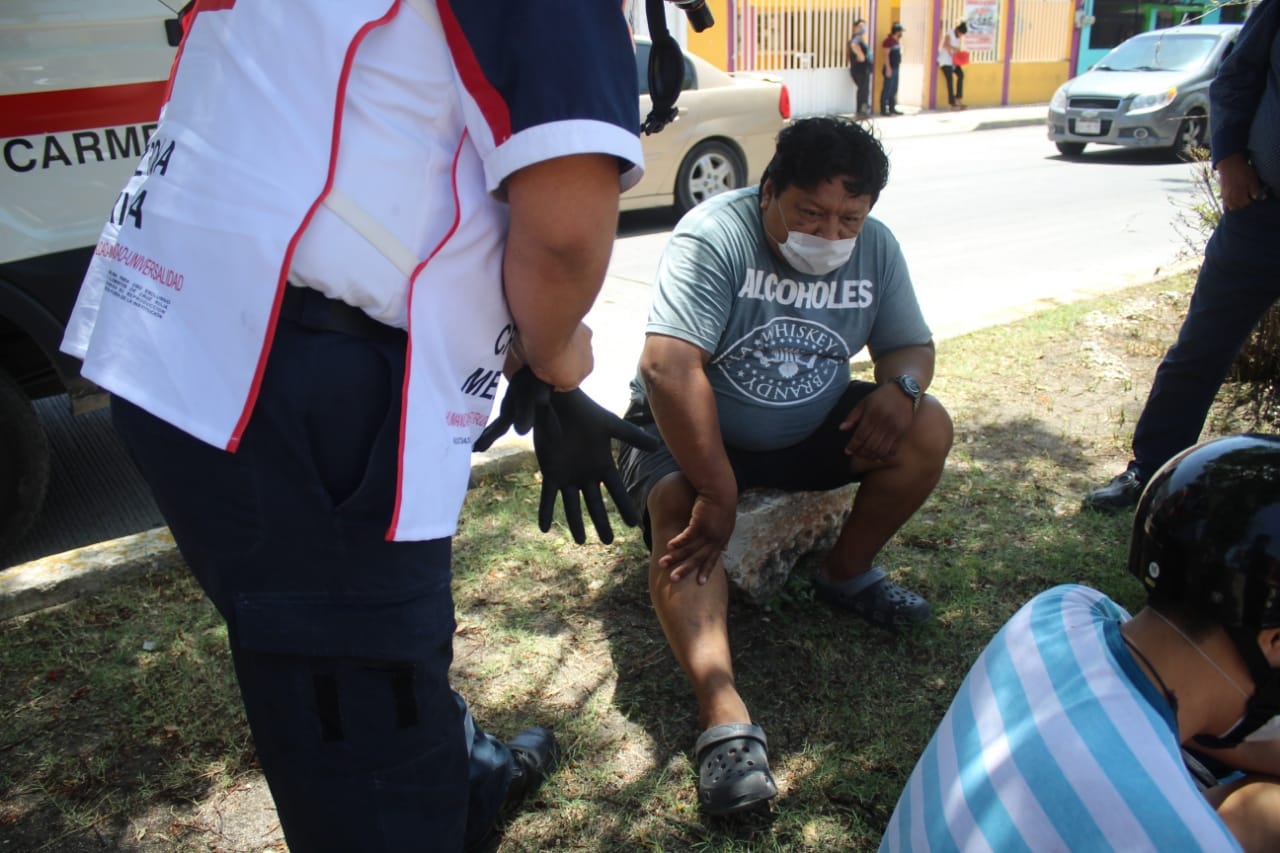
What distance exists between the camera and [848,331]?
8.66ft

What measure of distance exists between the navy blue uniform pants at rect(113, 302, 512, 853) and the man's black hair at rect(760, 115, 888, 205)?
1407 millimetres

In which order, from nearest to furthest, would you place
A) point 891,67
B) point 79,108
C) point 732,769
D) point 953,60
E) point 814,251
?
point 732,769, point 814,251, point 79,108, point 891,67, point 953,60

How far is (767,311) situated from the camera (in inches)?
101

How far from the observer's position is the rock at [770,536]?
8.77ft

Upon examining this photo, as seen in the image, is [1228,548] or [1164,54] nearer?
[1228,548]

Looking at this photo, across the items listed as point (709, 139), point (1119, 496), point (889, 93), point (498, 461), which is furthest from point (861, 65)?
point (498, 461)

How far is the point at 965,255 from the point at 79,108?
5.80 meters

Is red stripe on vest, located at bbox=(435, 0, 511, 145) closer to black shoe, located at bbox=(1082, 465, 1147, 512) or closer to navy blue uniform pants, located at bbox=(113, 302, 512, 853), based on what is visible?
navy blue uniform pants, located at bbox=(113, 302, 512, 853)

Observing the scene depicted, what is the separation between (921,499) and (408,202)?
1800mm

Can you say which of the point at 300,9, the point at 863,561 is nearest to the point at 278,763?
the point at 300,9

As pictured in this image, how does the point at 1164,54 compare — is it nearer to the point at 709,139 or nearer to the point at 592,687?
the point at 709,139

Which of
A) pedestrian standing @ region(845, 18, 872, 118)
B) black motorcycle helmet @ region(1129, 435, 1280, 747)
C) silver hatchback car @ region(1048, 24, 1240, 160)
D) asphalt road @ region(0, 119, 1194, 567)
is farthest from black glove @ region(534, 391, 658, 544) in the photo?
pedestrian standing @ region(845, 18, 872, 118)

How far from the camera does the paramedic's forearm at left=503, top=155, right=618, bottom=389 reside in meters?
1.20

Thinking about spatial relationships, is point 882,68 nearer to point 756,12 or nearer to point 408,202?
point 756,12
